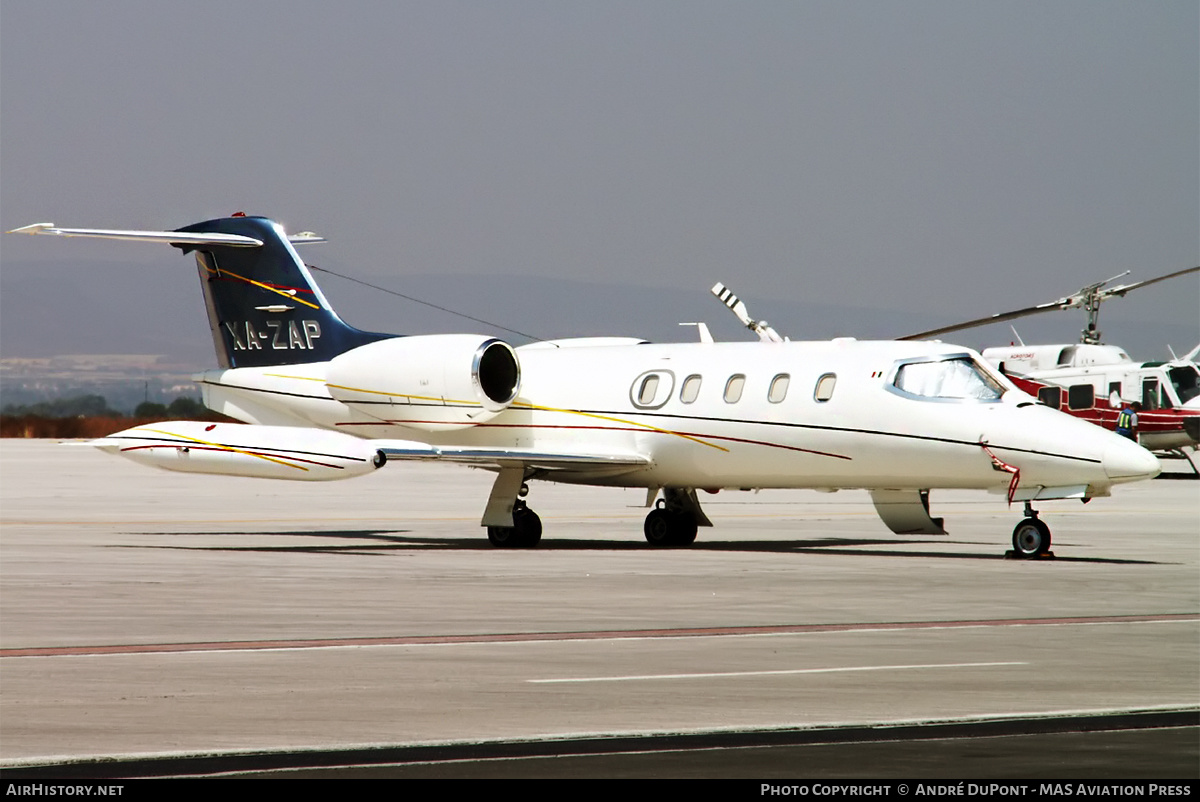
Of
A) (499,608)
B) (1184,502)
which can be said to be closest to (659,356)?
(499,608)

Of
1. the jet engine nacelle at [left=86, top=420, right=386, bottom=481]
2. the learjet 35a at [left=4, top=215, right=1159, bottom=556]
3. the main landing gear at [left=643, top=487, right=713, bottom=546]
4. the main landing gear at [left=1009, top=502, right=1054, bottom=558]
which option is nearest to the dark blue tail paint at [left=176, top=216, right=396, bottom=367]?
the learjet 35a at [left=4, top=215, right=1159, bottom=556]

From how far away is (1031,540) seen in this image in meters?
22.9

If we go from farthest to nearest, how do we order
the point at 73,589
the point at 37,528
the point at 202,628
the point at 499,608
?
the point at 37,528 → the point at 73,589 → the point at 499,608 → the point at 202,628

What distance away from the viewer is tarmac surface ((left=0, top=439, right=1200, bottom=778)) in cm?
894

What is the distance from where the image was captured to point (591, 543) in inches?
1062

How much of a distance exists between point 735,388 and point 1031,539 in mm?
4725

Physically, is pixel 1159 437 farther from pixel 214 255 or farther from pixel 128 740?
pixel 128 740

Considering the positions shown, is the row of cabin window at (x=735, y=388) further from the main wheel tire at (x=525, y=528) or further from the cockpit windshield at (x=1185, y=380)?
the cockpit windshield at (x=1185, y=380)

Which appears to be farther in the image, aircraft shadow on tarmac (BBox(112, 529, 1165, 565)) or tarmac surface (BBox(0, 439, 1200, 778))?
aircraft shadow on tarmac (BBox(112, 529, 1165, 565))

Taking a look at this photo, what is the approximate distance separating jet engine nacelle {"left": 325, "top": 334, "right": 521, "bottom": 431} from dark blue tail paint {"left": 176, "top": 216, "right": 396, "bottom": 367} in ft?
5.25

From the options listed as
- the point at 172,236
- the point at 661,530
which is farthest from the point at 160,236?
the point at 661,530

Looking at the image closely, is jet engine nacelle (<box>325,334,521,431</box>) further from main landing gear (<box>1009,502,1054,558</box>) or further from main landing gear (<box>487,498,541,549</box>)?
main landing gear (<box>1009,502,1054,558</box>)

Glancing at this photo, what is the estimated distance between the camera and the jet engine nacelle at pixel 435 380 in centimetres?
2725
